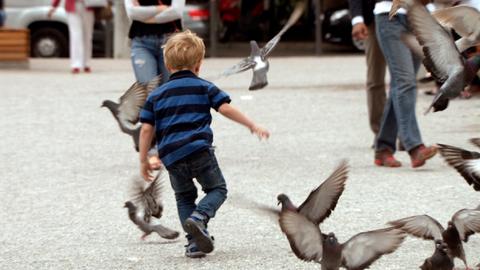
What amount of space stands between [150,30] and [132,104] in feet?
4.31

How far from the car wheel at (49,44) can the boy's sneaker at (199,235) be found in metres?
18.9

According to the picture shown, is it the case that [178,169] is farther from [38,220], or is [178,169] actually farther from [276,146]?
[276,146]

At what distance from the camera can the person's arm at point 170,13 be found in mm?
8812

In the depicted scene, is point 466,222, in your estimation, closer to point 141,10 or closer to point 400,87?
point 400,87

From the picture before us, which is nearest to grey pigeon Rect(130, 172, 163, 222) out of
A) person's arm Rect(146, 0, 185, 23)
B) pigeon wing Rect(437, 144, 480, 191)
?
pigeon wing Rect(437, 144, 480, 191)

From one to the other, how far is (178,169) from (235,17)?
2123 centimetres

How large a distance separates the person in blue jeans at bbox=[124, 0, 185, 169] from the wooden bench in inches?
430

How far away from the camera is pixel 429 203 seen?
25.1ft

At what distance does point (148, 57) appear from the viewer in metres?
8.93

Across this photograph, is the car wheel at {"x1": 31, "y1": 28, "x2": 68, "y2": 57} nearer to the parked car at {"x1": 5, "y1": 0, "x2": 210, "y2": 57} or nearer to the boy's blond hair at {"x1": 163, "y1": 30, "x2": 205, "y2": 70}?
the parked car at {"x1": 5, "y1": 0, "x2": 210, "y2": 57}

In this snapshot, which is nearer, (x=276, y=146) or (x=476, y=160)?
(x=476, y=160)

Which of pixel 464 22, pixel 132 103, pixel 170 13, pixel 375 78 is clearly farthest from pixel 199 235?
pixel 375 78

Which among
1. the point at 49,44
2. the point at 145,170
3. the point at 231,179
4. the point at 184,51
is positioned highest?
the point at 184,51

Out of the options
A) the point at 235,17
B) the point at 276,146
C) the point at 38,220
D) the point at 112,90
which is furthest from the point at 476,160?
the point at 235,17
